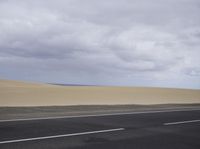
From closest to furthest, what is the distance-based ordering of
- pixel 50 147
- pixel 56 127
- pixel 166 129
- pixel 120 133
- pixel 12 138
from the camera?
pixel 50 147, pixel 12 138, pixel 120 133, pixel 56 127, pixel 166 129

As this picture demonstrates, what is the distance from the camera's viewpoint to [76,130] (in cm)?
1251

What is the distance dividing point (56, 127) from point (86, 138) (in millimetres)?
2569

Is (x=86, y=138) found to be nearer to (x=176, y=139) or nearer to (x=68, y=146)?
(x=68, y=146)

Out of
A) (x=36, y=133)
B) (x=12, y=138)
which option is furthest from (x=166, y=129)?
(x=12, y=138)

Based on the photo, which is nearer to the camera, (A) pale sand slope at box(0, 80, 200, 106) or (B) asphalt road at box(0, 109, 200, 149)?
(B) asphalt road at box(0, 109, 200, 149)

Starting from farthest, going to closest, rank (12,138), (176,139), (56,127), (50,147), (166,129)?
(166,129) → (56,127) → (176,139) → (12,138) → (50,147)

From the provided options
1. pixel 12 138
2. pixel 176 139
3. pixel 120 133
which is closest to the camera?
pixel 12 138

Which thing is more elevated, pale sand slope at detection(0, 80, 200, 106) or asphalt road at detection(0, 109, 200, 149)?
pale sand slope at detection(0, 80, 200, 106)

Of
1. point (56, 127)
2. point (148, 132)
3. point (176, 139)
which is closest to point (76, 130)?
point (56, 127)

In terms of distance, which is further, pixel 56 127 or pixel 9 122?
pixel 9 122

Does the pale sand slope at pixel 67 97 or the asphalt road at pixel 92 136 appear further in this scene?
the pale sand slope at pixel 67 97

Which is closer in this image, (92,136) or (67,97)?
(92,136)

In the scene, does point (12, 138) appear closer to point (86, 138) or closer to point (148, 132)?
point (86, 138)

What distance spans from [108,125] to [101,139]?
3610 millimetres
